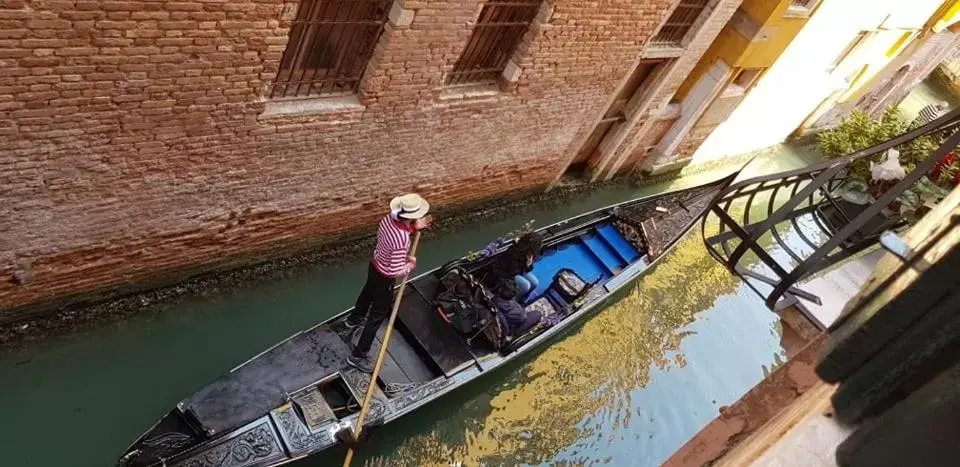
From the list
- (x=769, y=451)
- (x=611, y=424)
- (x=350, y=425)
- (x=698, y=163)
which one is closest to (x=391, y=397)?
(x=350, y=425)

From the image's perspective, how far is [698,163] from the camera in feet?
36.5

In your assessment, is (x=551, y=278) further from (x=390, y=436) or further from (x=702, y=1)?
(x=702, y=1)

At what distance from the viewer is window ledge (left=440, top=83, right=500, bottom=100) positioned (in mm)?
6329

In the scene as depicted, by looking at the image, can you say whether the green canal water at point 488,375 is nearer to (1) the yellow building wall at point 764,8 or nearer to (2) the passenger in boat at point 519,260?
(2) the passenger in boat at point 519,260

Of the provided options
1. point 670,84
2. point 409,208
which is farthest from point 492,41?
point 670,84

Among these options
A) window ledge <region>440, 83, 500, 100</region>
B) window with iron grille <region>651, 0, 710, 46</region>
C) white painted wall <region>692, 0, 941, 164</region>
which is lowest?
white painted wall <region>692, 0, 941, 164</region>

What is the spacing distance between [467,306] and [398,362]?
717 millimetres

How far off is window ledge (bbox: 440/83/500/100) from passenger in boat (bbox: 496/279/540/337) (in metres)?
1.58

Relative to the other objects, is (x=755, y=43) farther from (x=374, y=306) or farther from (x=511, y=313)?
(x=374, y=306)

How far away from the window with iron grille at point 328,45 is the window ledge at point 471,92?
0.93m

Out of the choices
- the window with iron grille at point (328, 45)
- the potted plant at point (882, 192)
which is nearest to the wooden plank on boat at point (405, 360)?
the window with iron grille at point (328, 45)

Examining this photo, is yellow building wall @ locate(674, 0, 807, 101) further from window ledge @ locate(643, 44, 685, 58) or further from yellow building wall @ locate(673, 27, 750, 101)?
window ledge @ locate(643, 44, 685, 58)

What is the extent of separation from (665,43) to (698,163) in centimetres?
346

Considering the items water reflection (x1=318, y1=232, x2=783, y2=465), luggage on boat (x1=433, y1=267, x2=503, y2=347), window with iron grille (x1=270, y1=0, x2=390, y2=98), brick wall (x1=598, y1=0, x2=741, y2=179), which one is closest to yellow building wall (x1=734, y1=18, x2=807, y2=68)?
brick wall (x1=598, y1=0, x2=741, y2=179)
